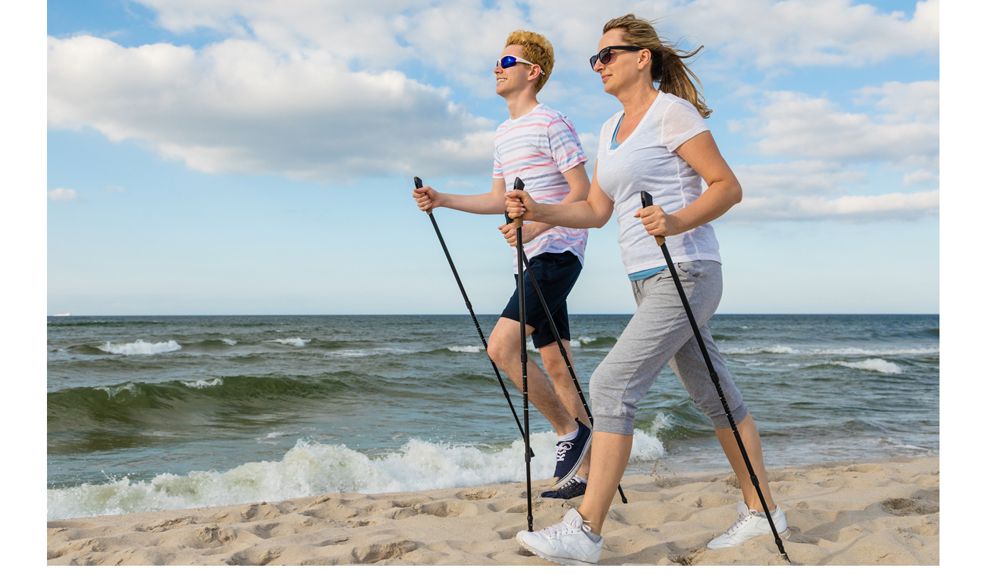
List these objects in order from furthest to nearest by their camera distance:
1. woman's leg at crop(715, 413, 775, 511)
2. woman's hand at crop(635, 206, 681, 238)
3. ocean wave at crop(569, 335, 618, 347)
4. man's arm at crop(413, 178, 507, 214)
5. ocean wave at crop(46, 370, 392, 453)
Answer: ocean wave at crop(569, 335, 618, 347) → ocean wave at crop(46, 370, 392, 453) → man's arm at crop(413, 178, 507, 214) → woman's leg at crop(715, 413, 775, 511) → woman's hand at crop(635, 206, 681, 238)

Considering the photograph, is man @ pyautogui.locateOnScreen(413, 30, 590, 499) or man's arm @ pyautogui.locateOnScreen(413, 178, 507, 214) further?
man's arm @ pyautogui.locateOnScreen(413, 178, 507, 214)

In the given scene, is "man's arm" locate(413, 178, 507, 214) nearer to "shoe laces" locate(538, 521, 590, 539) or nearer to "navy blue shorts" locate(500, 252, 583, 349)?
"navy blue shorts" locate(500, 252, 583, 349)

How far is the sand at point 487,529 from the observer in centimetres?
332

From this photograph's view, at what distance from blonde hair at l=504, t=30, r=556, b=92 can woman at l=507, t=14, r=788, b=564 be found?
99 centimetres

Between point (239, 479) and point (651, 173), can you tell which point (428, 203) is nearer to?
point (651, 173)

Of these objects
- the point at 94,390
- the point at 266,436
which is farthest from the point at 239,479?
the point at 94,390

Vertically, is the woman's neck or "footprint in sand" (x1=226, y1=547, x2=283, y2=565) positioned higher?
the woman's neck

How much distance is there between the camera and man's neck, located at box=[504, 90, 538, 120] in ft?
13.9

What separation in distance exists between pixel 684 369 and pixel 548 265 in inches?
39.2

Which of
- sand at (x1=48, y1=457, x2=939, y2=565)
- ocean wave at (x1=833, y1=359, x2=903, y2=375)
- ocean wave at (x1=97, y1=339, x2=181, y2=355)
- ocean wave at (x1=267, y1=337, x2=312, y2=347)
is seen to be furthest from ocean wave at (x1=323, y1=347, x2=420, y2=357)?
sand at (x1=48, y1=457, x2=939, y2=565)

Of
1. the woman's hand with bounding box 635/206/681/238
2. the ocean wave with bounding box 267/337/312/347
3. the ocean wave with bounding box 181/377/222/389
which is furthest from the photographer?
the ocean wave with bounding box 267/337/312/347

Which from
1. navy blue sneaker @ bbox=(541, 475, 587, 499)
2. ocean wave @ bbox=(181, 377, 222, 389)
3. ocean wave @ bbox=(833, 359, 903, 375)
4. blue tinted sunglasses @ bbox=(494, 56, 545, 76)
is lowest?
ocean wave @ bbox=(833, 359, 903, 375)

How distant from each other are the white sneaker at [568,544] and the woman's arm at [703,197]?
1141mm

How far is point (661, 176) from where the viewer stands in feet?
10.0
